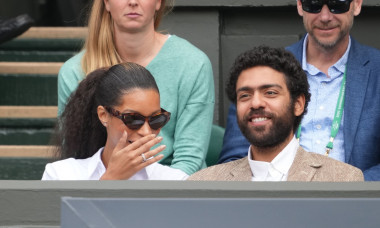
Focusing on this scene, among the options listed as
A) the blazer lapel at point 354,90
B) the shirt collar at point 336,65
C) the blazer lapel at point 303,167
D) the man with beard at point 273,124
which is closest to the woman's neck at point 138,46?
the shirt collar at point 336,65

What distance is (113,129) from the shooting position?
3.94 m

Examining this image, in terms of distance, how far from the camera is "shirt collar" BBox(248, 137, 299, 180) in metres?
3.81

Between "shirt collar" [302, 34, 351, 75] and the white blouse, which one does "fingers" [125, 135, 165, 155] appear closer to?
the white blouse

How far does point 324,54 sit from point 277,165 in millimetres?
1051

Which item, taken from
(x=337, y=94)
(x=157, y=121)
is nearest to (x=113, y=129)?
(x=157, y=121)

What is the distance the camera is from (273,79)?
3883 millimetres

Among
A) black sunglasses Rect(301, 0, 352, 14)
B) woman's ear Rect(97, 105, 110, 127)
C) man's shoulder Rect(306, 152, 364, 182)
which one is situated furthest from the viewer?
black sunglasses Rect(301, 0, 352, 14)

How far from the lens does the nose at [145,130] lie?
12.6ft

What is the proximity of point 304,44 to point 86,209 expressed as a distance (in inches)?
80.4

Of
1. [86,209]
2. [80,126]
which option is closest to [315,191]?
[86,209]

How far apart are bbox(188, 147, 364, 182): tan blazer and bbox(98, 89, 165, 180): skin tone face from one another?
0.23 metres

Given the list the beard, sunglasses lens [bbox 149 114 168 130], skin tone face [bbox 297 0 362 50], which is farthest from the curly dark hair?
skin tone face [bbox 297 0 362 50]

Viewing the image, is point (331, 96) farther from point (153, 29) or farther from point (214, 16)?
point (214, 16)

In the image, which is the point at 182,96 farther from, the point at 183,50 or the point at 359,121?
the point at 359,121
